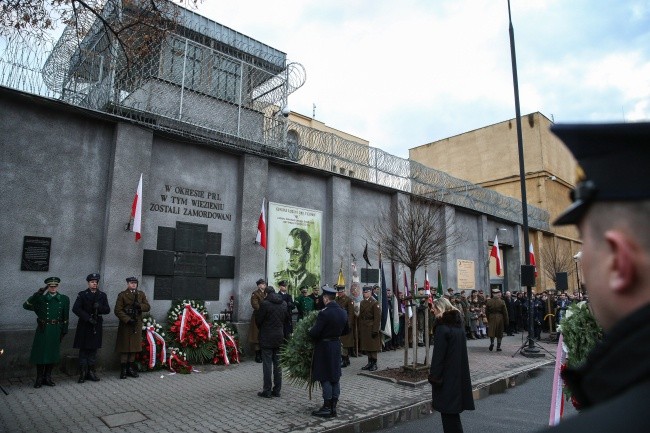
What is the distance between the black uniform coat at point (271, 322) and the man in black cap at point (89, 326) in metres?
3.66

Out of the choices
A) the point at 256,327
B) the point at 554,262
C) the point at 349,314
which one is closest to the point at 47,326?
the point at 256,327

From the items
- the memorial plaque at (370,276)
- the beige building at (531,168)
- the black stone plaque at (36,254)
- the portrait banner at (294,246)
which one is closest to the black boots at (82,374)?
the black stone plaque at (36,254)

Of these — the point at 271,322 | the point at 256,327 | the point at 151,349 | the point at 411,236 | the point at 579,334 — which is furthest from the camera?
the point at 411,236

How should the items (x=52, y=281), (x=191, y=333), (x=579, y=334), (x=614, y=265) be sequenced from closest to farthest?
(x=614, y=265) → (x=579, y=334) → (x=52, y=281) → (x=191, y=333)

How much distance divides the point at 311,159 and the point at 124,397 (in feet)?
33.2

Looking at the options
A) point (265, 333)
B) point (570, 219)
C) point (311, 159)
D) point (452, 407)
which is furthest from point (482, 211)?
point (570, 219)

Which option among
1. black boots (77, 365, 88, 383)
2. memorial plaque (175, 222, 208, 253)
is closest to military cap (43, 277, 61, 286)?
black boots (77, 365, 88, 383)

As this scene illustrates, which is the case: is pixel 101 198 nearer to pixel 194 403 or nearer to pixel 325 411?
pixel 194 403

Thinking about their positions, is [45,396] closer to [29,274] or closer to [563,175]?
[29,274]

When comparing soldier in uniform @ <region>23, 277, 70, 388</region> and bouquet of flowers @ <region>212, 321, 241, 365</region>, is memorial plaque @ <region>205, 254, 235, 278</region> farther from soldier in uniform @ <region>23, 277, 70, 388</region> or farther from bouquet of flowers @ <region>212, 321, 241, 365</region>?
soldier in uniform @ <region>23, 277, 70, 388</region>

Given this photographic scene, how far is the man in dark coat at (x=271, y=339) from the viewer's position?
838 centimetres

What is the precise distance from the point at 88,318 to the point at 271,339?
13.5 feet

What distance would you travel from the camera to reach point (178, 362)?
34.5 feet

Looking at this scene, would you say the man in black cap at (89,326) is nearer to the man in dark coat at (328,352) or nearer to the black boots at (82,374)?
the black boots at (82,374)
